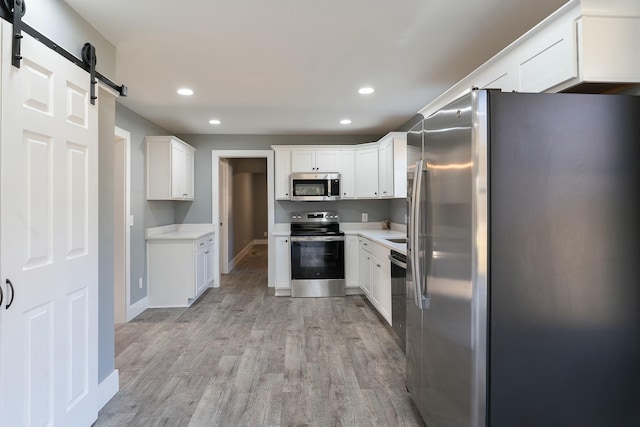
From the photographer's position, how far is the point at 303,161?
4.99m

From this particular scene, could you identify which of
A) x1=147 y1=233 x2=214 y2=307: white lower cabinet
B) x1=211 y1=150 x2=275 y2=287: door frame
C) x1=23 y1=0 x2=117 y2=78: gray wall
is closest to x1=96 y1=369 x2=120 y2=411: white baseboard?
x1=147 y1=233 x2=214 y2=307: white lower cabinet

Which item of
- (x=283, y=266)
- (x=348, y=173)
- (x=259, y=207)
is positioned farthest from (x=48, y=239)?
(x=259, y=207)

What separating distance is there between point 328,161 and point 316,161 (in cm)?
18

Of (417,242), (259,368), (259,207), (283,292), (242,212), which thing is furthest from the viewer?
(259,207)

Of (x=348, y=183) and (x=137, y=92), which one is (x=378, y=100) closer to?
(x=348, y=183)

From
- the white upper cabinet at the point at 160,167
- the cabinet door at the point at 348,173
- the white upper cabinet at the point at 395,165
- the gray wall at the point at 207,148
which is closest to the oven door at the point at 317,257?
the cabinet door at the point at 348,173

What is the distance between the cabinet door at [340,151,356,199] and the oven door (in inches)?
30.4

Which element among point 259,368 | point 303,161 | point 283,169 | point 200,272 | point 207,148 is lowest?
point 259,368

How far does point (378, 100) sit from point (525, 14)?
173 centimetres

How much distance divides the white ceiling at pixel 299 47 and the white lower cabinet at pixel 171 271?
167 centimetres

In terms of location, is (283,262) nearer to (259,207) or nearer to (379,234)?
(379,234)

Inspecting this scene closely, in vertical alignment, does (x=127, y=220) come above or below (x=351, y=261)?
above

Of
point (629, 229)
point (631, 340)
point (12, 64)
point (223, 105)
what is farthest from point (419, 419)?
point (223, 105)

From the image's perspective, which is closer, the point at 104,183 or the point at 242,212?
the point at 104,183
